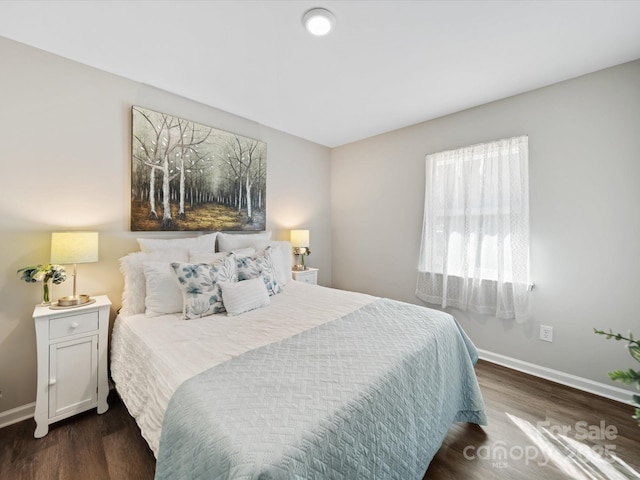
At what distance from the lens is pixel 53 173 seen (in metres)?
1.92

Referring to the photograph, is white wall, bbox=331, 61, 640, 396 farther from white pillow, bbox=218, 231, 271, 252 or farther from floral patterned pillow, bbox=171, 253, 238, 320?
floral patterned pillow, bbox=171, 253, 238, 320

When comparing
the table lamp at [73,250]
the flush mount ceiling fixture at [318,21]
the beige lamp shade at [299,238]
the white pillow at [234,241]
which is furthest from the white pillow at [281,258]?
the flush mount ceiling fixture at [318,21]

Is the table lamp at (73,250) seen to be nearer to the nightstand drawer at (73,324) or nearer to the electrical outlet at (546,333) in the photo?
the nightstand drawer at (73,324)

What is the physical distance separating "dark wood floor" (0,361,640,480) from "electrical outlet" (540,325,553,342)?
18.5 inches

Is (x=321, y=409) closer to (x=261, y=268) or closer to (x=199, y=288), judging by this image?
(x=199, y=288)

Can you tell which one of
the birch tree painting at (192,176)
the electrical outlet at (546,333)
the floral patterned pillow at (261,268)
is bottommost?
the electrical outlet at (546,333)

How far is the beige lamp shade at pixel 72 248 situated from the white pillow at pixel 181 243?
0.35m

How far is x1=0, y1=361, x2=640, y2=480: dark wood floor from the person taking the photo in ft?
4.72

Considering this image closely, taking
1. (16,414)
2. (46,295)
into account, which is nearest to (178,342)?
(46,295)

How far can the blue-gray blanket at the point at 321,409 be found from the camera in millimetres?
807

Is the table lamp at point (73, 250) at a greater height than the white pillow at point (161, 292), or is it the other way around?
the table lamp at point (73, 250)

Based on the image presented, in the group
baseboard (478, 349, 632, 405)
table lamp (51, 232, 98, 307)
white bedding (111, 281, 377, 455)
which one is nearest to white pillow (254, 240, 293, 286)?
white bedding (111, 281, 377, 455)

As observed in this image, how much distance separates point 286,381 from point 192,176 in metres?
2.16

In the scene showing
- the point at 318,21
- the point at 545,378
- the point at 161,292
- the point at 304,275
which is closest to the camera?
the point at 318,21
